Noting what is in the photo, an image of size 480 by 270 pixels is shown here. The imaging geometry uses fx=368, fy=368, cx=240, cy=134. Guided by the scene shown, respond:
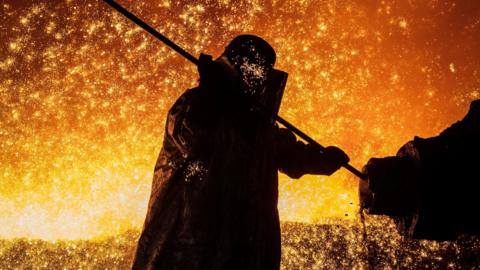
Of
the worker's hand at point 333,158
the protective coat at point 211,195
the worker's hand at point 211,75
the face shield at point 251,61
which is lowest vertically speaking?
the protective coat at point 211,195

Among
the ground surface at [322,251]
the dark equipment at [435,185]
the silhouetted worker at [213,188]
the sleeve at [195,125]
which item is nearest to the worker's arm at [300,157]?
the dark equipment at [435,185]

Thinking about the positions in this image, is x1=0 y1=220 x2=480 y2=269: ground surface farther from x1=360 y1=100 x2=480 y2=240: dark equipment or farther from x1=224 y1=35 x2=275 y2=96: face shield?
x1=224 y1=35 x2=275 y2=96: face shield

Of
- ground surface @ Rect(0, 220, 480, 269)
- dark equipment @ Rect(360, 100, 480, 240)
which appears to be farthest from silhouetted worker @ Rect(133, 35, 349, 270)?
ground surface @ Rect(0, 220, 480, 269)

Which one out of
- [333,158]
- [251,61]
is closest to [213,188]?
[251,61]

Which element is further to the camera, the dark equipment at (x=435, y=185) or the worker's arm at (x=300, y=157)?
the worker's arm at (x=300, y=157)

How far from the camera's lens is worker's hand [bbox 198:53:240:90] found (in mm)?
1924

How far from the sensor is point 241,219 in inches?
81.2

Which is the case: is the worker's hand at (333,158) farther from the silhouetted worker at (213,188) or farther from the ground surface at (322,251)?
the ground surface at (322,251)

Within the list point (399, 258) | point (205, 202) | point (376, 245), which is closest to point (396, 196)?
point (205, 202)

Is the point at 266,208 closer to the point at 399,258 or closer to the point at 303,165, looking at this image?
the point at 303,165

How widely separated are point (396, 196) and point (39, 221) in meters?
8.46

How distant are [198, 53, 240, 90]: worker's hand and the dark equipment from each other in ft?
3.70

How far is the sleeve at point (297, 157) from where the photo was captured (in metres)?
2.82

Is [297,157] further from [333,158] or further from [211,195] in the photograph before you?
[211,195]
